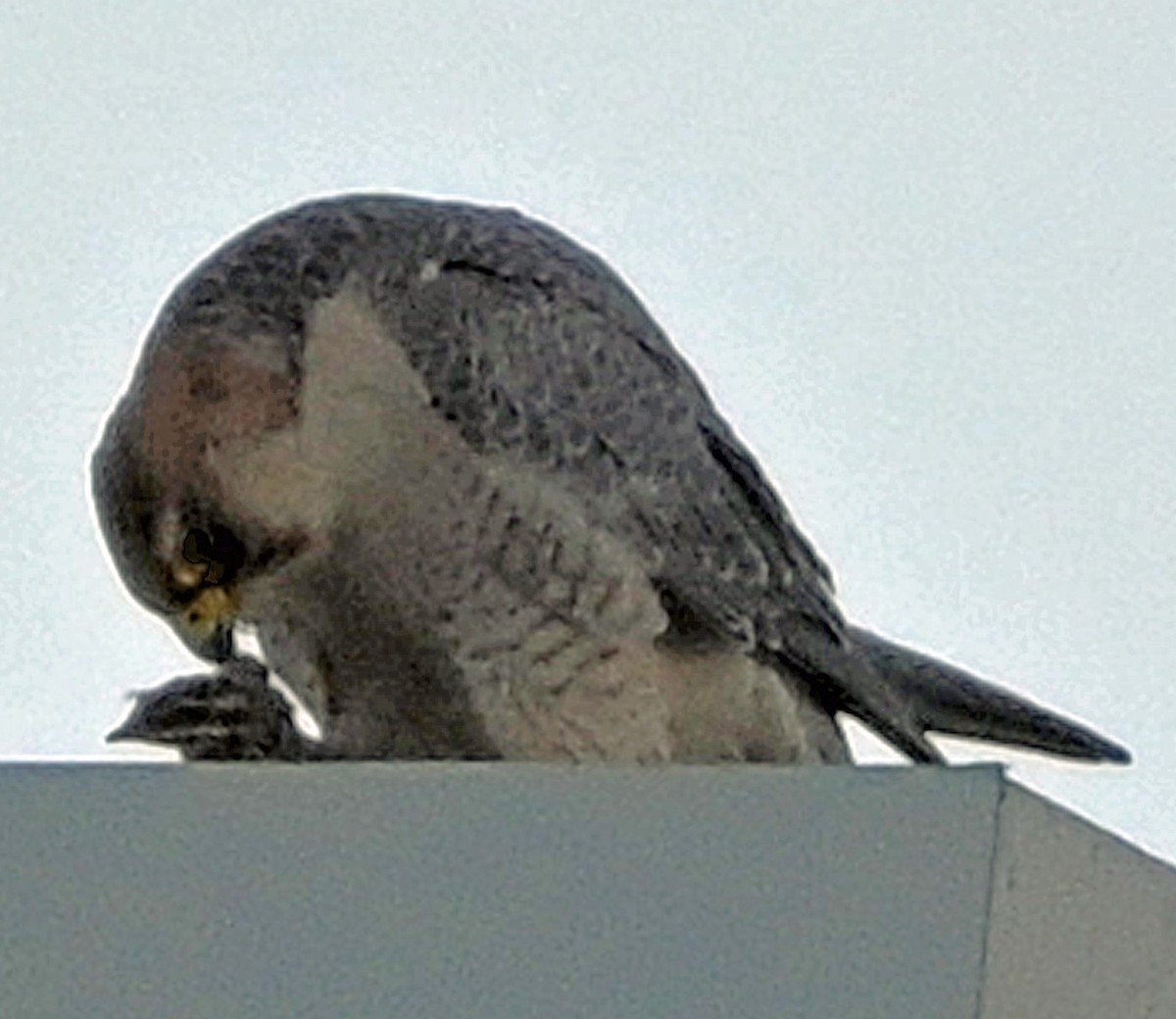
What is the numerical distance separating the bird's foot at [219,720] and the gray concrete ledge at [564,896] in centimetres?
97

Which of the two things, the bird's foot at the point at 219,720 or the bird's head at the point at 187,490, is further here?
the bird's head at the point at 187,490

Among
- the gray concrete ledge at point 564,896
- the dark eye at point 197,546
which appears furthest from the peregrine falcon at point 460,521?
the gray concrete ledge at point 564,896

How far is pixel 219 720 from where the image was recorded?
105 inches

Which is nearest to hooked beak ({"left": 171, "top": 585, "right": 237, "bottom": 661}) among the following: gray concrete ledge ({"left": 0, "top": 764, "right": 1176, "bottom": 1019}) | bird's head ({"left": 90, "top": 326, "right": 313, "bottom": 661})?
bird's head ({"left": 90, "top": 326, "right": 313, "bottom": 661})

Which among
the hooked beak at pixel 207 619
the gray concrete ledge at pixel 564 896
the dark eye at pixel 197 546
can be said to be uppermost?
the dark eye at pixel 197 546

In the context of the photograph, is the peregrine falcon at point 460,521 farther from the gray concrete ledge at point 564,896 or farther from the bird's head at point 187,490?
the gray concrete ledge at point 564,896

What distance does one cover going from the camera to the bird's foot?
2.58m

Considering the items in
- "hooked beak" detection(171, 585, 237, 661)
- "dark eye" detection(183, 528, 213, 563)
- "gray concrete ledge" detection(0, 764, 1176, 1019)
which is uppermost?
"dark eye" detection(183, 528, 213, 563)

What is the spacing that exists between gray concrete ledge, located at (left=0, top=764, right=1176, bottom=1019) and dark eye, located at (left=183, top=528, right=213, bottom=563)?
1161 millimetres

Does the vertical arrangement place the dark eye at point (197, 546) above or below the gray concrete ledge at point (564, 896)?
above

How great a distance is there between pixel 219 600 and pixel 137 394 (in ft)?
0.68

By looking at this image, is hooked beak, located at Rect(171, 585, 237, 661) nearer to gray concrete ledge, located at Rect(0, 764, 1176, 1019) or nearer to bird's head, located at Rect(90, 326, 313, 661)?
bird's head, located at Rect(90, 326, 313, 661)

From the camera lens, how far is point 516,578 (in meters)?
2.95

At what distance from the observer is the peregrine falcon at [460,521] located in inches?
110
